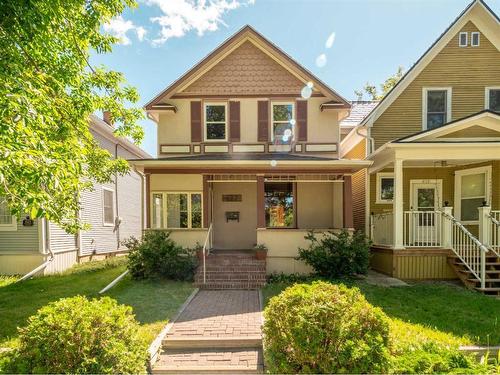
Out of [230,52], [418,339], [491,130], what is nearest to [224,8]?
[230,52]

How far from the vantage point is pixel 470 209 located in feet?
35.8

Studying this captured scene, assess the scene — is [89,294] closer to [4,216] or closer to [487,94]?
[4,216]

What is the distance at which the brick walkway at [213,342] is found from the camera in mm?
4430

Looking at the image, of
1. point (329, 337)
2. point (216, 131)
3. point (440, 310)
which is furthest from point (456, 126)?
point (329, 337)

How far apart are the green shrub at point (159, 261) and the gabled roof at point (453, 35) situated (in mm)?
8444

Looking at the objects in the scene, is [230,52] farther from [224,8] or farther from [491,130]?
[491,130]

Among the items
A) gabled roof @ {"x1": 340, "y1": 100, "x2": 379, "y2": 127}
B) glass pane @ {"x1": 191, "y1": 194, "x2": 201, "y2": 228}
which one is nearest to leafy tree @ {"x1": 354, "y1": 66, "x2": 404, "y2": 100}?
gabled roof @ {"x1": 340, "y1": 100, "x2": 379, "y2": 127}

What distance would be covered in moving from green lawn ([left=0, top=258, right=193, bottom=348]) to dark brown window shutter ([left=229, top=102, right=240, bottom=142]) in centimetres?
572

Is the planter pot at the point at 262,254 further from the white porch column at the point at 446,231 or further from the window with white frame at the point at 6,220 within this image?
the window with white frame at the point at 6,220

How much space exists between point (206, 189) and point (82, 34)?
570 centimetres

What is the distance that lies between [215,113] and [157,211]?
437 centimetres

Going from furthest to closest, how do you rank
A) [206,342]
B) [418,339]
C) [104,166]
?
[104,166] → [206,342] → [418,339]

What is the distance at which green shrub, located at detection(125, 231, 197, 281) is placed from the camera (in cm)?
886

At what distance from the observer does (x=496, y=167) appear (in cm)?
1012
